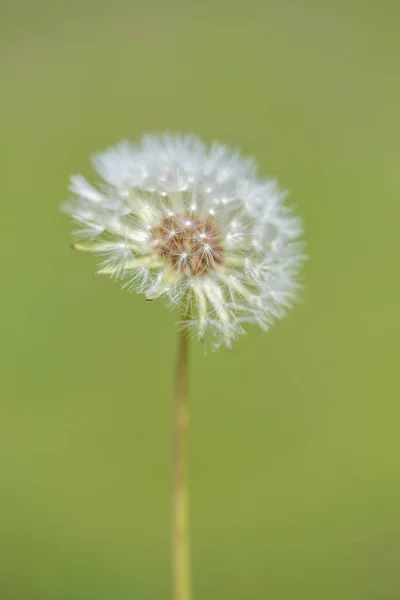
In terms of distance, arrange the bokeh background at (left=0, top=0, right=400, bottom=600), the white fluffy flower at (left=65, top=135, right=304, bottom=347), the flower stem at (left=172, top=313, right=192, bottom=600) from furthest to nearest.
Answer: the bokeh background at (left=0, top=0, right=400, bottom=600), the white fluffy flower at (left=65, top=135, right=304, bottom=347), the flower stem at (left=172, top=313, right=192, bottom=600)

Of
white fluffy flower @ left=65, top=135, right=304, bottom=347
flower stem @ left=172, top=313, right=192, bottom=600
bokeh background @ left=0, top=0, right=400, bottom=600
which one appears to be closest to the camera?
flower stem @ left=172, top=313, right=192, bottom=600

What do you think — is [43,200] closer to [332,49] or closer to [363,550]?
[363,550]

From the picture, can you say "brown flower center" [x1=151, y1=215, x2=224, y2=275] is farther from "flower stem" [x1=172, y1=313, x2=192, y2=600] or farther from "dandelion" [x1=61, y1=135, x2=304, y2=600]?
"flower stem" [x1=172, y1=313, x2=192, y2=600]

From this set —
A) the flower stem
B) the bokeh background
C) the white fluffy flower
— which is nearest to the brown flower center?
the white fluffy flower

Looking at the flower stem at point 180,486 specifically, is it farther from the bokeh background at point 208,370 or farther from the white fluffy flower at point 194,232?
the bokeh background at point 208,370

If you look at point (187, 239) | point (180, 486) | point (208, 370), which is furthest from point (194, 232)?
point (208, 370)

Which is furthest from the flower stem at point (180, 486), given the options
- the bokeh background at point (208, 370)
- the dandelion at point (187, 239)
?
the bokeh background at point (208, 370)
